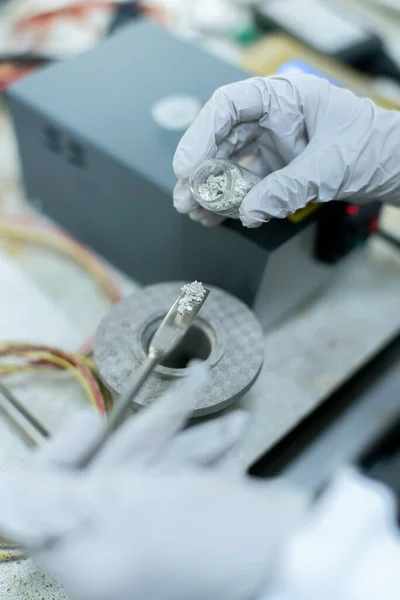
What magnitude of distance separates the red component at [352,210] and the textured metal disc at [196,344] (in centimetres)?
24

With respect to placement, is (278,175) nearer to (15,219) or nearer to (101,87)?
(101,87)

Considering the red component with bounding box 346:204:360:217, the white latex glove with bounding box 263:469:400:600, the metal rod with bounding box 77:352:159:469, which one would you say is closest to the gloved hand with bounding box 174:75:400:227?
the red component with bounding box 346:204:360:217

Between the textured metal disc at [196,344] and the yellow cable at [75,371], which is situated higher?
the textured metal disc at [196,344]

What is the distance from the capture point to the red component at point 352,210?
0.85 meters

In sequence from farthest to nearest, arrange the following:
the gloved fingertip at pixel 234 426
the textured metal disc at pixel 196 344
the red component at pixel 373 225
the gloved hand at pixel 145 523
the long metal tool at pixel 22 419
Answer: the red component at pixel 373 225, the long metal tool at pixel 22 419, the textured metal disc at pixel 196 344, the gloved fingertip at pixel 234 426, the gloved hand at pixel 145 523

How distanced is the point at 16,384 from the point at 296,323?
481 millimetres

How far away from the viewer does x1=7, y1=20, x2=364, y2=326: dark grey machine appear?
0.83 m

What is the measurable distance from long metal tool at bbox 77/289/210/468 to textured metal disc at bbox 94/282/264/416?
5 cm

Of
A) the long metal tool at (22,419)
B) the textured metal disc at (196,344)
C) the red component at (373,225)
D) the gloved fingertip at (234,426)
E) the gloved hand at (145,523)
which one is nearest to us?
the gloved hand at (145,523)

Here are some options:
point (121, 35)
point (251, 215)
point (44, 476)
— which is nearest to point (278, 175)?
point (251, 215)

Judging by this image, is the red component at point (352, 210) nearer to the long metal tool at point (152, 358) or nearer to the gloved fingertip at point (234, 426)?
the long metal tool at point (152, 358)

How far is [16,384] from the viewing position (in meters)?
0.86

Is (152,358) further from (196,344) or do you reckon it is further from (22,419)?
(22,419)

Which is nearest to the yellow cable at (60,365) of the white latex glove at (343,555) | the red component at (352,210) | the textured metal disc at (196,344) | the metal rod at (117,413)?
the textured metal disc at (196,344)
